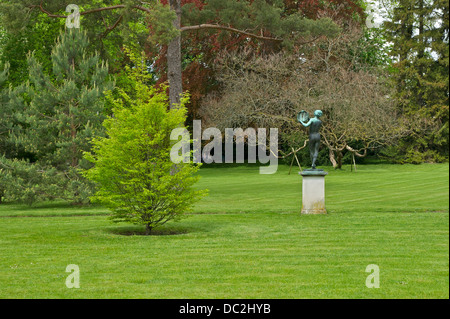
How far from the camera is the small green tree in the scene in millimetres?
11914

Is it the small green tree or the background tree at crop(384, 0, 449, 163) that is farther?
the background tree at crop(384, 0, 449, 163)

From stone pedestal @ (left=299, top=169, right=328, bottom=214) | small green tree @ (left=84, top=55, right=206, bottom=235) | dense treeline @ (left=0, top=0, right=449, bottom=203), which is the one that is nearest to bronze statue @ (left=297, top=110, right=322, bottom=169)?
stone pedestal @ (left=299, top=169, right=328, bottom=214)

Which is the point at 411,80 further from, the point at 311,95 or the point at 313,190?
the point at 313,190

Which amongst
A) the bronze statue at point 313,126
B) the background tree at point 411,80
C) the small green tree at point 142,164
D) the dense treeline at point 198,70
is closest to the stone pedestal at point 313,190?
the bronze statue at point 313,126

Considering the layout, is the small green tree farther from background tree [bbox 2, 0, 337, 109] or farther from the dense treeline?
background tree [bbox 2, 0, 337, 109]

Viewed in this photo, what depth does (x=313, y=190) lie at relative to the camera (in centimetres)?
1484

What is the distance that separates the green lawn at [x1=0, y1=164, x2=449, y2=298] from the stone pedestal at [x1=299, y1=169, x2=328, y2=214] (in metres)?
0.42

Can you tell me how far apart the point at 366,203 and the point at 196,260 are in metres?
9.70

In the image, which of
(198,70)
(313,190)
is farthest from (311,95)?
(313,190)

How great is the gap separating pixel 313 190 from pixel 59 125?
908cm

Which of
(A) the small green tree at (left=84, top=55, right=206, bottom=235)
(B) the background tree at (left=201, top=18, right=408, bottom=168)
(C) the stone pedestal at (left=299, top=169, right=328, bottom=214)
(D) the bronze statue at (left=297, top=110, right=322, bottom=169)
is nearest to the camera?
(A) the small green tree at (left=84, top=55, right=206, bottom=235)

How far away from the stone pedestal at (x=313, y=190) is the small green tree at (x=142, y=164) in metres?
3.67
